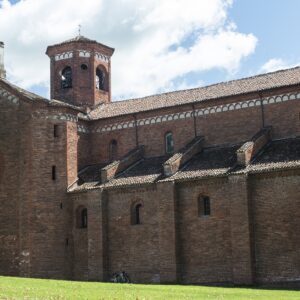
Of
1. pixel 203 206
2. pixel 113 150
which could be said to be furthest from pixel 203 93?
pixel 203 206

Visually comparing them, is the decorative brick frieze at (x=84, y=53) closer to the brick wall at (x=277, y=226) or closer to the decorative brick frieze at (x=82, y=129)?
the decorative brick frieze at (x=82, y=129)

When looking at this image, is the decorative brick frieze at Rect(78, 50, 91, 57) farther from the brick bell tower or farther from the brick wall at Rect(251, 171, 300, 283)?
the brick wall at Rect(251, 171, 300, 283)

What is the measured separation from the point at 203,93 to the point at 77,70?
10819mm

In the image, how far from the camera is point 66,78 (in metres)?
43.5

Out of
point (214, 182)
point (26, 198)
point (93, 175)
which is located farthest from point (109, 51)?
point (214, 182)

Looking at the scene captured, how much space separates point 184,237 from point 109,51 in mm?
18948

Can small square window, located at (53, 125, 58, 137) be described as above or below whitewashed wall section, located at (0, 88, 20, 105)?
below

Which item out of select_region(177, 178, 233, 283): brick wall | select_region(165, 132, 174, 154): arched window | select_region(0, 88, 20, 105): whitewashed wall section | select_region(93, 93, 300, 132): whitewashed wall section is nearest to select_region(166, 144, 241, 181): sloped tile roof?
select_region(177, 178, 233, 283): brick wall

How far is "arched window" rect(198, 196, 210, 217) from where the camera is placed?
100 ft

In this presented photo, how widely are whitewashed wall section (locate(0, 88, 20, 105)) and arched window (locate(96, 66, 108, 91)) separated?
396 inches

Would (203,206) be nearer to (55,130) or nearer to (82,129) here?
(55,130)

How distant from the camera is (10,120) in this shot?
1384 inches

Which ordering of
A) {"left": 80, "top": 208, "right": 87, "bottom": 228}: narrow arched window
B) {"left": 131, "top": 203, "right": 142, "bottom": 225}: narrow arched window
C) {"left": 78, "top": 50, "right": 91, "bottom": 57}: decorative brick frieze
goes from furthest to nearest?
1. {"left": 78, "top": 50, "right": 91, "bottom": 57}: decorative brick frieze
2. {"left": 80, "top": 208, "right": 87, "bottom": 228}: narrow arched window
3. {"left": 131, "top": 203, "right": 142, "bottom": 225}: narrow arched window

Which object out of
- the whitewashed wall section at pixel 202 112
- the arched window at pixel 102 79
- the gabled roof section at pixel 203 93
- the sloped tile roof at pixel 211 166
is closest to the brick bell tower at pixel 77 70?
the arched window at pixel 102 79
